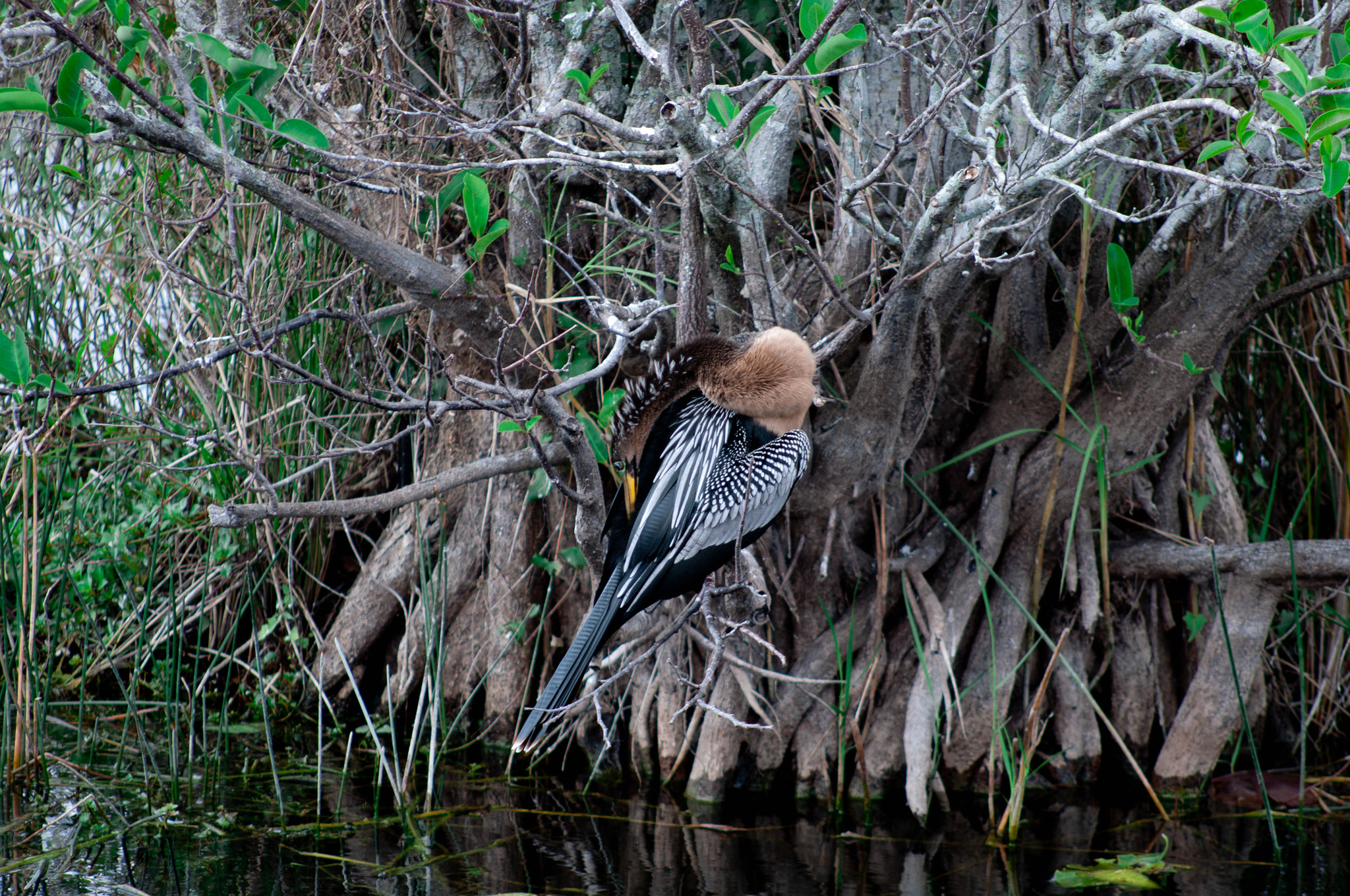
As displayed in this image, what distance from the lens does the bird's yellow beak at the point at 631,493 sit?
8.39 ft

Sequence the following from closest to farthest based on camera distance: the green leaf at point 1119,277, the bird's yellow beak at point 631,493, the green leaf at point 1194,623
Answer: the bird's yellow beak at point 631,493
the green leaf at point 1119,277
the green leaf at point 1194,623

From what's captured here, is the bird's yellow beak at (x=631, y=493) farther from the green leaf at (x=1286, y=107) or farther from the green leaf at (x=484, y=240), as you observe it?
the green leaf at (x=1286, y=107)

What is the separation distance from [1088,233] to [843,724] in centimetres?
183

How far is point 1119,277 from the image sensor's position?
8.91ft

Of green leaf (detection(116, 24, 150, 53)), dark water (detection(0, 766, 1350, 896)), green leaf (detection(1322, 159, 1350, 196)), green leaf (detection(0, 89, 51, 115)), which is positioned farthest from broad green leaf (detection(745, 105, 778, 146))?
dark water (detection(0, 766, 1350, 896))

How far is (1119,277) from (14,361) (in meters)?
2.85

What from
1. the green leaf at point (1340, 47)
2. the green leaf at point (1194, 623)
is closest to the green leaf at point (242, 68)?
the green leaf at point (1340, 47)

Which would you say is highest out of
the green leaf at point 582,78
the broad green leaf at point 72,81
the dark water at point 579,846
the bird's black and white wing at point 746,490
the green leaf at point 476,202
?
the green leaf at point 582,78

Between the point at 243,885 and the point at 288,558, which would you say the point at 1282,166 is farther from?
the point at 288,558

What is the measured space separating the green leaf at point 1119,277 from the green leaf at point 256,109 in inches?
89.2

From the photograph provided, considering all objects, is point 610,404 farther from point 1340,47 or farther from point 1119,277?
point 1340,47

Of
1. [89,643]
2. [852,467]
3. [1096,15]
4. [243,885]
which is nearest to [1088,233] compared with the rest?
[1096,15]

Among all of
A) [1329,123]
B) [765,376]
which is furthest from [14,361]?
[1329,123]

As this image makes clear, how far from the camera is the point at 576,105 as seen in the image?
2.32 metres
